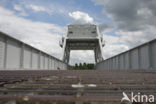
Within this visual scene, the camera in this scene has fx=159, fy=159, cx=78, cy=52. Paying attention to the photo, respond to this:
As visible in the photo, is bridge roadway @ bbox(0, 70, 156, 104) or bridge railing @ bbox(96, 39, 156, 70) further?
bridge railing @ bbox(96, 39, 156, 70)

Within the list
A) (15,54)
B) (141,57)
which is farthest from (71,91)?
(141,57)

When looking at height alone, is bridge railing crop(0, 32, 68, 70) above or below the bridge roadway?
above

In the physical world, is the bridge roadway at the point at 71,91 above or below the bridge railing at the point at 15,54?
below

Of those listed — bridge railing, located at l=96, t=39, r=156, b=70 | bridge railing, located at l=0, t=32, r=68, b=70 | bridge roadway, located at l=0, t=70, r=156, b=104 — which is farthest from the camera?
bridge railing, located at l=96, t=39, r=156, b=70

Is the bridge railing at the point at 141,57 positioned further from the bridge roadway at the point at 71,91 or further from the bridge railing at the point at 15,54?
the bridge railing at the point at 15,54

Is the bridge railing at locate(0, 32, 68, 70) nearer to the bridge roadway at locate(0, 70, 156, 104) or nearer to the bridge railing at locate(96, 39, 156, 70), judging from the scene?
the bridge roadway at locate(0, 70, 156, 104)

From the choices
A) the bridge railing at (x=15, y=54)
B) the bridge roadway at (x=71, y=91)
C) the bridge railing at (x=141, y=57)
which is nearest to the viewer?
the bridge roadway at (x=71, y=91)

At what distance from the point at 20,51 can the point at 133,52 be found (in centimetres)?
948

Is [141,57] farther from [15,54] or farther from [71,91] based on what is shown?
[71,91]

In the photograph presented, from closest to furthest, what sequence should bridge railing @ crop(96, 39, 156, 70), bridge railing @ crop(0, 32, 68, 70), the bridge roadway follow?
the bridge roadway, bridge railing @ crop(0, 32, 68, 70), bridge railing @ crop(96, 39, 156, 70)

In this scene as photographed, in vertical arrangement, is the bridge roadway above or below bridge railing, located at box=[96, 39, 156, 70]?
below

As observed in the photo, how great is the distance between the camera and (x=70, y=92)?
2410 millimetres

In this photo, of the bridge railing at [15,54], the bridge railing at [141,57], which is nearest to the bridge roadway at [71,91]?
the bridge railing at [15,54]

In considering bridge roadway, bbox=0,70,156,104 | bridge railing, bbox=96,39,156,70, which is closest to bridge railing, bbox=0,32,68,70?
bridge roadway, bbox=0,70,156,104
